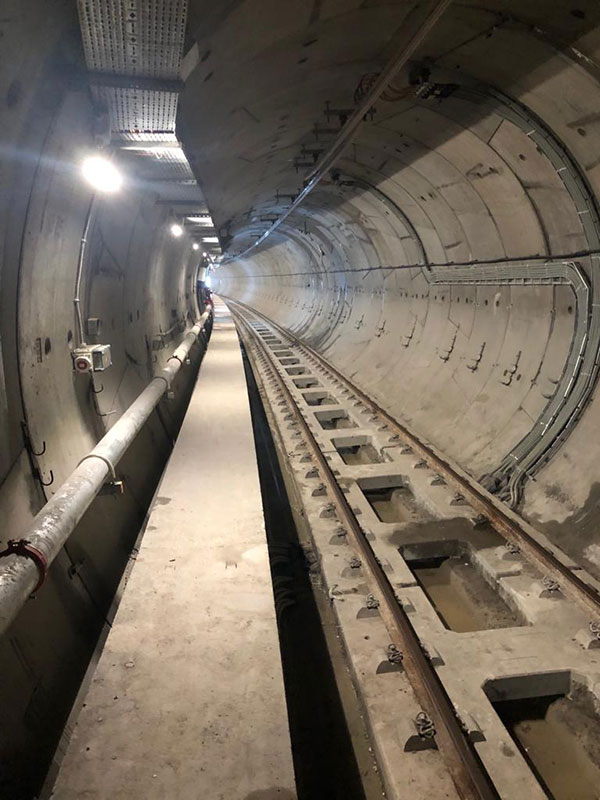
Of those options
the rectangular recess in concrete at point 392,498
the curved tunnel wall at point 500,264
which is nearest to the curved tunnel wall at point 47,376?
the rectangular recess in concrete at point 392,498

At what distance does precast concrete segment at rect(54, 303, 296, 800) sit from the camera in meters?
2.51

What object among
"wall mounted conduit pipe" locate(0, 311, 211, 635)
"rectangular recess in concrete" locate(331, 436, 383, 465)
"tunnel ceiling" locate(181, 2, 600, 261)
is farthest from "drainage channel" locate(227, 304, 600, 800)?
"tunnel ceiling" locate(181, 2, 600, 261)

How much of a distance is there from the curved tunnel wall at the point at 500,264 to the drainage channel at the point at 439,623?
0.85m

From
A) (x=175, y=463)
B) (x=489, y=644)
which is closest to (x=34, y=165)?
(x=175, y=463)

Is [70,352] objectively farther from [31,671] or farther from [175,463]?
[31,671]

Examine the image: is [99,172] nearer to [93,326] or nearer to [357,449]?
[93,326]

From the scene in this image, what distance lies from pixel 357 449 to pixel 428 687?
5.90 m

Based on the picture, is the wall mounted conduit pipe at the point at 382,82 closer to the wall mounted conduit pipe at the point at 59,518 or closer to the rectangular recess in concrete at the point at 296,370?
the wall mounted conduit pipe at the point at 59,518

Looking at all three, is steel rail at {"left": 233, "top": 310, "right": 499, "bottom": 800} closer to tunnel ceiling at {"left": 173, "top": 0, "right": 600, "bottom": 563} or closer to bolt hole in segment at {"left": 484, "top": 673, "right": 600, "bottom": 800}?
bolt hole in segment at {"left": 484, "top": 673, "right": 600, "bottom": 800}

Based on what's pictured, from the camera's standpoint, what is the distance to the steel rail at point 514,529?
4.34 meters

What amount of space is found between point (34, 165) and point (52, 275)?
3.39 feet

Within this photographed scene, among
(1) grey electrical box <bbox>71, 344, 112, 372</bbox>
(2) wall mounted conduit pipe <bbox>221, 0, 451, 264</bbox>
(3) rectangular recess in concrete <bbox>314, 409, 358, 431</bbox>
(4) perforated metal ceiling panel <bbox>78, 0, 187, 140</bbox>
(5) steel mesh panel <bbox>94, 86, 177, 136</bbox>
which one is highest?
(2) wall mounted conduit pipe <bbox>221, 0, 451, 264</bbox>

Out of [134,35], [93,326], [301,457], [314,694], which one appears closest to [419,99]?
[134,35]

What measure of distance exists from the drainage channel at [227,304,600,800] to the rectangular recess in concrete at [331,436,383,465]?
1.02 m
